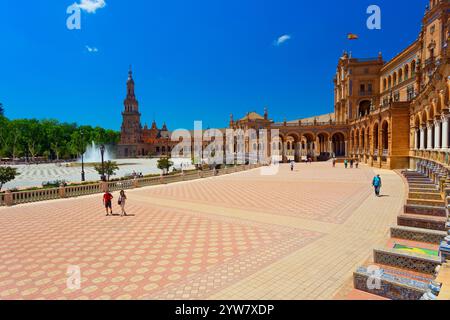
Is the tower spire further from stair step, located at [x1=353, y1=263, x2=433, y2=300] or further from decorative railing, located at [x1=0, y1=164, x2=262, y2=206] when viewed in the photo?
stair step, located at [x1=353, y1=263, x2=433, y2=300]

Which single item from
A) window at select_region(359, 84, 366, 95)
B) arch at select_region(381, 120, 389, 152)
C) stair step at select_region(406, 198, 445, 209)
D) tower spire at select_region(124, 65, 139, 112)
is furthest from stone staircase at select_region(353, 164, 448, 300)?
tower spire at select_region(124, 65, 139, 112)

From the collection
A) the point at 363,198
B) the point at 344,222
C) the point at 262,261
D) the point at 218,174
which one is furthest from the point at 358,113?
the point at 262,261

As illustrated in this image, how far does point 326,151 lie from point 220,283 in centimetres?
Result: 6403

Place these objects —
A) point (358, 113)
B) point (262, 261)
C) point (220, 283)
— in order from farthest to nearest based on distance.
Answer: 1. point (358, 113)
2. point (262, 261)
3. point (220, 283)

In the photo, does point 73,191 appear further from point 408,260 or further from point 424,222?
point 424,222

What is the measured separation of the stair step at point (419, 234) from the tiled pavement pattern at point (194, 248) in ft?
1.87

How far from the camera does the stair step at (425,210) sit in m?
10.6

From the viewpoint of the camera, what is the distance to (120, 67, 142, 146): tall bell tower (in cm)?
A: 13000

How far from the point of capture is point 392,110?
3356 cm

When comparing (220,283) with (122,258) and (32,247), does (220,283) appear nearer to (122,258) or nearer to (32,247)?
(122,258)

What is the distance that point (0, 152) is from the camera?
7431 cm

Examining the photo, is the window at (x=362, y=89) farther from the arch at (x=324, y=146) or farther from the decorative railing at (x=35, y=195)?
the decorative railing at (x=35, y=195)

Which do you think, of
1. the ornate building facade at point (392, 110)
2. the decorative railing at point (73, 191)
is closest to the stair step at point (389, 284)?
the ornate building facade at point (392, 110)
